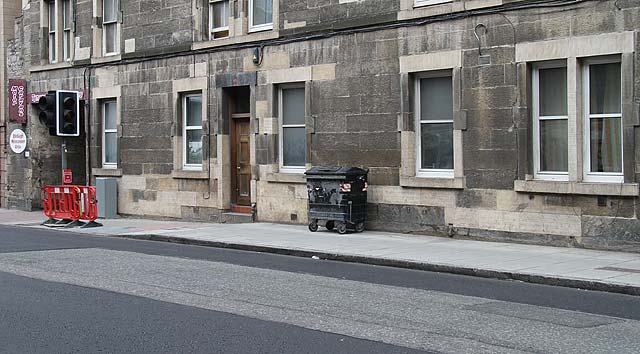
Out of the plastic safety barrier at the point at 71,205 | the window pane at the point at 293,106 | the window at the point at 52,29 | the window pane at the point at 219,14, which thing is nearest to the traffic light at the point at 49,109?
the plastic safety barrier at the point at 71,205

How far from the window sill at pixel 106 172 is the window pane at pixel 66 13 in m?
4.95

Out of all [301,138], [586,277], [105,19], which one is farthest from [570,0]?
[105,19]

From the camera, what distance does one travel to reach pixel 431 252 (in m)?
14.2

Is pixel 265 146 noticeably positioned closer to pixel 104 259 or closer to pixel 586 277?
pixel 104 259

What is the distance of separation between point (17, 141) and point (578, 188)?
1834 cm

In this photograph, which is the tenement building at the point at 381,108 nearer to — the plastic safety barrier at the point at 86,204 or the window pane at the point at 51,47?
the window pane at the point at 51,47

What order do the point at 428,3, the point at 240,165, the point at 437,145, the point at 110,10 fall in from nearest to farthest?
the point at 428,3, the point at 437,145, the point at 240,165, the point at 110,10

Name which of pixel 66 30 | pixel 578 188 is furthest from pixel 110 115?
pixel 578 188

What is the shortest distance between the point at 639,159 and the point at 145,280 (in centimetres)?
826

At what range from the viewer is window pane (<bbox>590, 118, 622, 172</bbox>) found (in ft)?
46.6

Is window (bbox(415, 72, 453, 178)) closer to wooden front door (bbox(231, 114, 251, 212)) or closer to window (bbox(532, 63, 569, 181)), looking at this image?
window (bbox(532, 63, 569, 181))

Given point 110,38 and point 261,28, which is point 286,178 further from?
point 110,38

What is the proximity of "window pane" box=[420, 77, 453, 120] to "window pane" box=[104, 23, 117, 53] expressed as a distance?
446 inches

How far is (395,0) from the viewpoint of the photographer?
56.0ft
